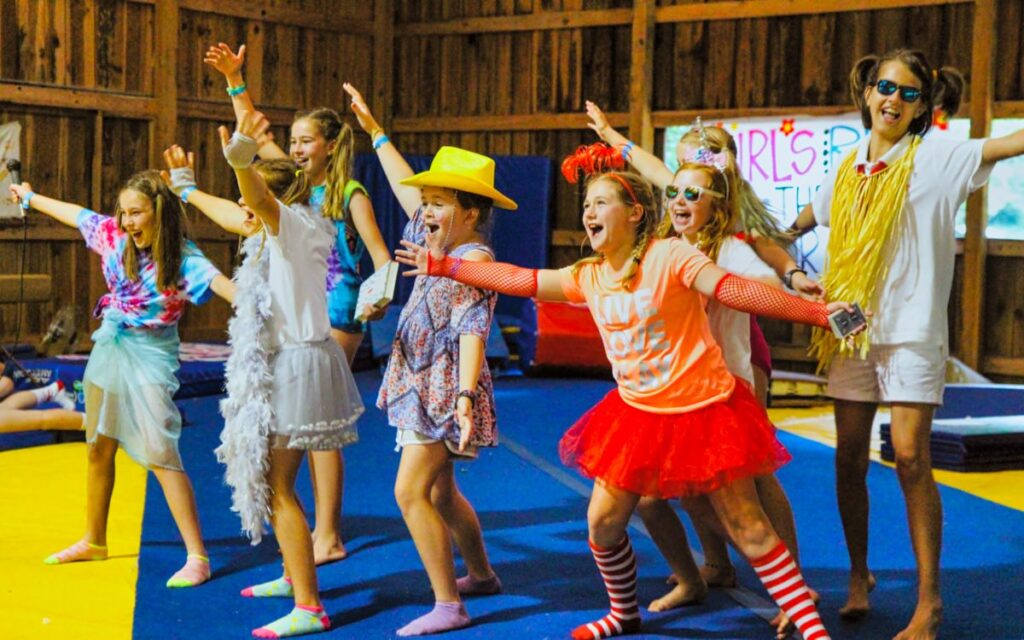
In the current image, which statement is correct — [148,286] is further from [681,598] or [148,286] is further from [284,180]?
[681,598]

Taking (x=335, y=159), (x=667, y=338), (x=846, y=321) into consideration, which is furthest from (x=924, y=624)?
(x=335, y=159)

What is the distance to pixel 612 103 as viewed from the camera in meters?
10.7

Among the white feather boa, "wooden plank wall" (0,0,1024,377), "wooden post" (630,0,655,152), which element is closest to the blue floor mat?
the white feather boa

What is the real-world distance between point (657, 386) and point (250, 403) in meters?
1.10

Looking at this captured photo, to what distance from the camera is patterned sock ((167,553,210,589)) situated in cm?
390

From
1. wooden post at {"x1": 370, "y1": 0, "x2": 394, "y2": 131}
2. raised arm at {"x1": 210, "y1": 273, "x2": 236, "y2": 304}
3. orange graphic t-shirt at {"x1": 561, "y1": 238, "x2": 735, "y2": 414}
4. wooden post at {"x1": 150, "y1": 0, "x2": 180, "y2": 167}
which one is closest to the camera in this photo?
orange graphic t-shirt at {"x1": 561, "y1": 238, "x2": 735, "y2": 414}

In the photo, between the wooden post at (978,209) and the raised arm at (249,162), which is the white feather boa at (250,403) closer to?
the raised arm at (249,162)

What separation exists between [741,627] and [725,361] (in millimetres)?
747

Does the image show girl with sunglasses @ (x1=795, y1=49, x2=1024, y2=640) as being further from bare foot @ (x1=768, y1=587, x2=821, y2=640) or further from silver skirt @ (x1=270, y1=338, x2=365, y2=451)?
silver skirt @ (x1=270, y1=338, x2=365, y2=451)

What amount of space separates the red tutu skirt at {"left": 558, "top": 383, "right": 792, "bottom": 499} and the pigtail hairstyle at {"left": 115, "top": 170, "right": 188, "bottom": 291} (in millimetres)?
1618

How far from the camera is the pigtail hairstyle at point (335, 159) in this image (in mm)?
4266

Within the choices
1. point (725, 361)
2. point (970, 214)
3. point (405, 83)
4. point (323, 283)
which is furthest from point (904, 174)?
point (405, 83)

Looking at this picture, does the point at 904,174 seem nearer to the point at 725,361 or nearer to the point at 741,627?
the point at 725,361

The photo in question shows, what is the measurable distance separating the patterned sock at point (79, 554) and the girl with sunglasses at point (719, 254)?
6.02 ft
